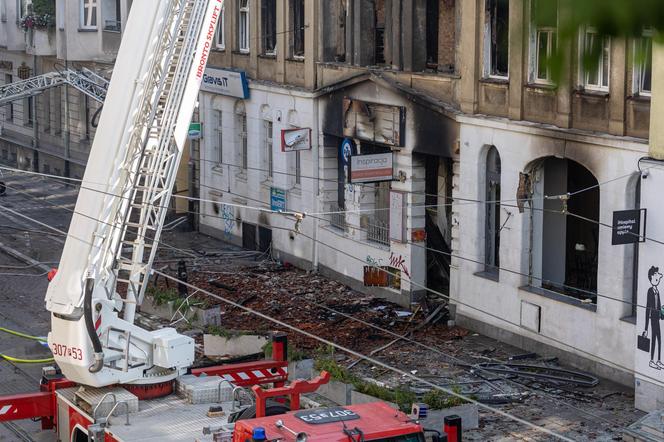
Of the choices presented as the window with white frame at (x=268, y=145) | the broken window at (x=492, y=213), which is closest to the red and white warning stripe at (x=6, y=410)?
the broken window at (x=492, y=213)

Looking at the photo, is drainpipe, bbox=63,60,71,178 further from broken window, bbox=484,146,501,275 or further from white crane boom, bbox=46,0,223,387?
white crane boom, bbox=46,0,223,387

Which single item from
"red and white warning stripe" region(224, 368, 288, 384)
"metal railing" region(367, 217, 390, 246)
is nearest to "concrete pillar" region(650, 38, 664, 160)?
"red and white warning stripe" region(224, 368, 288, 384)

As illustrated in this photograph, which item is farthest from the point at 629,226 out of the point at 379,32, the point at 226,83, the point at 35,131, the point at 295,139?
the point at 35,131

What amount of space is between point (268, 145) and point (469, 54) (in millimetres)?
10364

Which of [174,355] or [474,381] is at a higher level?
[174,355]

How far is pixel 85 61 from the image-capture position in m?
41.0

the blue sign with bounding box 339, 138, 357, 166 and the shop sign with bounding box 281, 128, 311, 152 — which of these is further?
the shop sign with bounding box 281, 128, 311, 152

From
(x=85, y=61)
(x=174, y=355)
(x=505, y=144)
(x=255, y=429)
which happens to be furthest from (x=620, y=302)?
(x=85, y=61)

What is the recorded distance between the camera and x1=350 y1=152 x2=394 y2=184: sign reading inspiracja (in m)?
26.6

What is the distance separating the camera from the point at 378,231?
28734 mm

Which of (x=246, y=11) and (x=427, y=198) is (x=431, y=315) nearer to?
(x=427, y=198)

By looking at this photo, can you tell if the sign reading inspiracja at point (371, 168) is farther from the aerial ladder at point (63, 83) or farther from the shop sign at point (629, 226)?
the aerial ladder at point (63, 83)

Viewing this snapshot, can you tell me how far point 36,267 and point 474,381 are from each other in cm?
1462

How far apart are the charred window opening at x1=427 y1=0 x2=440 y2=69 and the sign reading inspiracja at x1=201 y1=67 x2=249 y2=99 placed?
A: 321 inches
